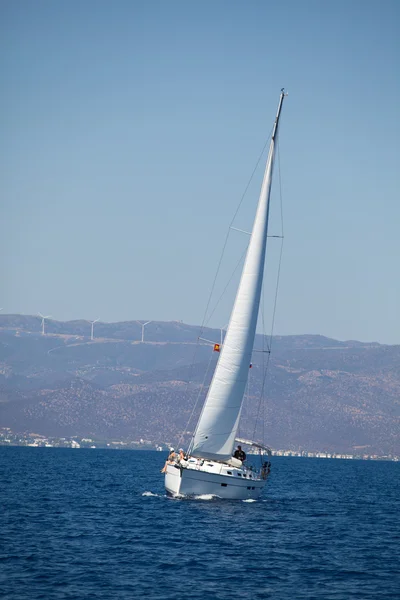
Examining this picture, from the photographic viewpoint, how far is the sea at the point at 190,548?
1566 inches

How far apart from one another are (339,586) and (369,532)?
68.8 ft

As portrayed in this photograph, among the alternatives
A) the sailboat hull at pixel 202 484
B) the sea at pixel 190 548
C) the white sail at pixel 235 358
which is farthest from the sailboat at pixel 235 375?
the sea at pixel 190 548

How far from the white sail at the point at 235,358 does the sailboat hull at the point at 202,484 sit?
2.41 meters

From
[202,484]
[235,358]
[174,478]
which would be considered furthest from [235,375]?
[174,478]

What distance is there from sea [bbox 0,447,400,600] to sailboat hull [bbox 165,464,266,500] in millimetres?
704

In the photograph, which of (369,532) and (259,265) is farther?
(259,265)

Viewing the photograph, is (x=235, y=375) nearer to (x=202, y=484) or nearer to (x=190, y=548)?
(x=202, y=484)

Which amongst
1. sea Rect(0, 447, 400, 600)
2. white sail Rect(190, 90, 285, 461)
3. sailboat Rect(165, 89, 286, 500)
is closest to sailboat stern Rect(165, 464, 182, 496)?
sailboat Rect(165, 89, 286, 500)

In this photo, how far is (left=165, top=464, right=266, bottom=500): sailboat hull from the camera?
6625 cm

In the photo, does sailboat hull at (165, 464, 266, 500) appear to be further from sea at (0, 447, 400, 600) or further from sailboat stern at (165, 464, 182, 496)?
sea at (0, 447, 400, 600)

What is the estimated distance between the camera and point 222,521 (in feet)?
197

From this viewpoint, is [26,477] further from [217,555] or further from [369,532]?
[217,555]

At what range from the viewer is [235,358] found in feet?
228

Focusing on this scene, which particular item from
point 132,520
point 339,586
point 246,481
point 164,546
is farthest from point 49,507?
point 339,586
